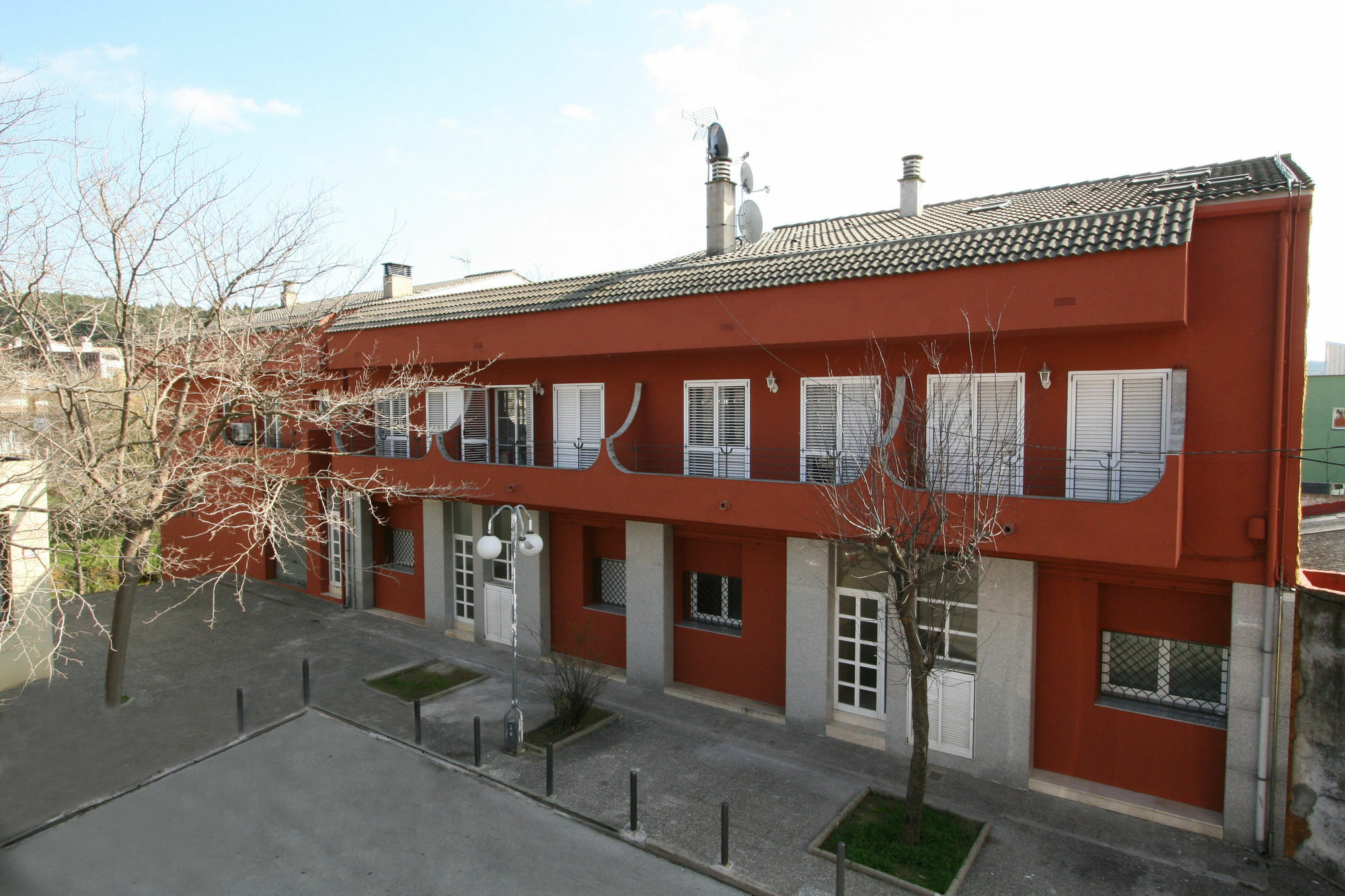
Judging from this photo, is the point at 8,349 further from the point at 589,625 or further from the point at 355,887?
the point at 589,625

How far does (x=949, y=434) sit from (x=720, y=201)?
28.2ft

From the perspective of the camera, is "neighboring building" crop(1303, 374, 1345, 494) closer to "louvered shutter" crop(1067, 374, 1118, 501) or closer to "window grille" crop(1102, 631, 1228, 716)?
"window grille" crop(1102, 631, 1228, 716)

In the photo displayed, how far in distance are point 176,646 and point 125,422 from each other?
7137 mm

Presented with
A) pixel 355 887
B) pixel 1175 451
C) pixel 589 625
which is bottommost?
pixel 355 887

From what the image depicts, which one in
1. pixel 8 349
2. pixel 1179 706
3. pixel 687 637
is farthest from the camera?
pixel 687 637

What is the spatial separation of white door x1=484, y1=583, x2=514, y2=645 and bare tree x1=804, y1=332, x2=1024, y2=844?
7.17 m

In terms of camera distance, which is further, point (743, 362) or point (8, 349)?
point (743, 362)

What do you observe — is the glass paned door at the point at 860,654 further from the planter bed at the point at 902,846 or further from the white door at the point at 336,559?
the white door at the point at 336,559

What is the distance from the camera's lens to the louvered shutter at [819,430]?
10578 millimetres

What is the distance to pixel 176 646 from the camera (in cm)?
1513

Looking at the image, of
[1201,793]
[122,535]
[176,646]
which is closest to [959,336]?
[1201,793]

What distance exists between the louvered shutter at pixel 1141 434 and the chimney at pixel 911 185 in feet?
23.6

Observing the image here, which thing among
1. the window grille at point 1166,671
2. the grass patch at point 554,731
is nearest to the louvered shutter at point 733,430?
the grass patch at point 554,731

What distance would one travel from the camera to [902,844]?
794 centimetres
